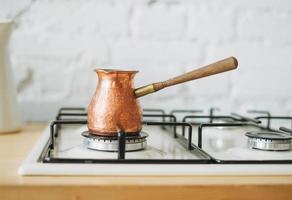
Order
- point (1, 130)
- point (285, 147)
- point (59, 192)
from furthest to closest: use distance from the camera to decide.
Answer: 1. point (1, 130)
2. point (285, 147)
3. point (59, 192)

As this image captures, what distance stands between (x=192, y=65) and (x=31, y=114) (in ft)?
1.38

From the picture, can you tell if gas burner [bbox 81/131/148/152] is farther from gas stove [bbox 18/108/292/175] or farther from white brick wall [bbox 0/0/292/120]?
white brick wall [bbox 0/0/292/120]

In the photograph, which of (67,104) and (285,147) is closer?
(285,147)

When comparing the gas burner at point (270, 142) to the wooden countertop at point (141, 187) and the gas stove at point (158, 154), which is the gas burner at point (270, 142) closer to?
the gas stove at point (158, 154)

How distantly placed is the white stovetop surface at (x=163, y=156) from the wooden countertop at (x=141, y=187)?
12 millimetres

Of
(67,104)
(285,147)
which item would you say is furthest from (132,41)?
(285,147)

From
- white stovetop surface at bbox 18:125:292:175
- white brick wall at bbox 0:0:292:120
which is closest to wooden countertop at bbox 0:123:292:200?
white stovetop surface at bbox 18:125:292:175

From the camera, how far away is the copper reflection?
81 cm

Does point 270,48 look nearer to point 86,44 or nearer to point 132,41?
point 132,41

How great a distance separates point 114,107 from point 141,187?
0.22 m

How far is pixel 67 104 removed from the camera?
4.06 ft

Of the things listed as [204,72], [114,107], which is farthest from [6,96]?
[204,72]

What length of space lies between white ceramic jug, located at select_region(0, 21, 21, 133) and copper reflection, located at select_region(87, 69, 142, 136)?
293 mm

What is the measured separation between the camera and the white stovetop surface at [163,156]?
0.66 metres
